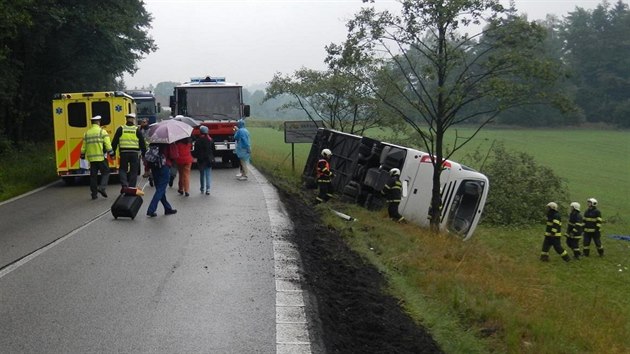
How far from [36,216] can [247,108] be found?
1175 cm

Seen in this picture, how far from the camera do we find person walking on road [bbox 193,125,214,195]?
16078 mm

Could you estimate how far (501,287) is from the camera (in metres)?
9.51

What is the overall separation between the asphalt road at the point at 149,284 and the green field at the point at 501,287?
1418mm

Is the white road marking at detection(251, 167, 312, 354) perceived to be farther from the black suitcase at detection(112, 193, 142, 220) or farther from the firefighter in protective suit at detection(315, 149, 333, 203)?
the firefighter in protective suit at detection(315, 149, 333, 203)

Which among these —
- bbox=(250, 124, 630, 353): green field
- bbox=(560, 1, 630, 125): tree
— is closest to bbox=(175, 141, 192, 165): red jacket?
bbox=(250, 124, 630, 353): green field

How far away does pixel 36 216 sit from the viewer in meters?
12.7

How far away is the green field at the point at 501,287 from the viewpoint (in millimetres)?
6672

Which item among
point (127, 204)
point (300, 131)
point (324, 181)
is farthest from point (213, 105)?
point (127, 204)

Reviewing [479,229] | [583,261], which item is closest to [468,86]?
[583,261]

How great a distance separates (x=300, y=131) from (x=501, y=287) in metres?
15.6

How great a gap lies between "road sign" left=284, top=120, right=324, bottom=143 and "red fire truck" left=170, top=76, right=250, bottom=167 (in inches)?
63.8

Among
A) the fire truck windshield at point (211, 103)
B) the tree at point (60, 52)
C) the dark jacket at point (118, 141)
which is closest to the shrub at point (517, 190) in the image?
the fire truck windshield at point (211, 103)

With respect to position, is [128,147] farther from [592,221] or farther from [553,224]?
[592,221]

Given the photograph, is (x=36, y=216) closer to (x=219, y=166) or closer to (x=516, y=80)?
(x=516, y=80)
